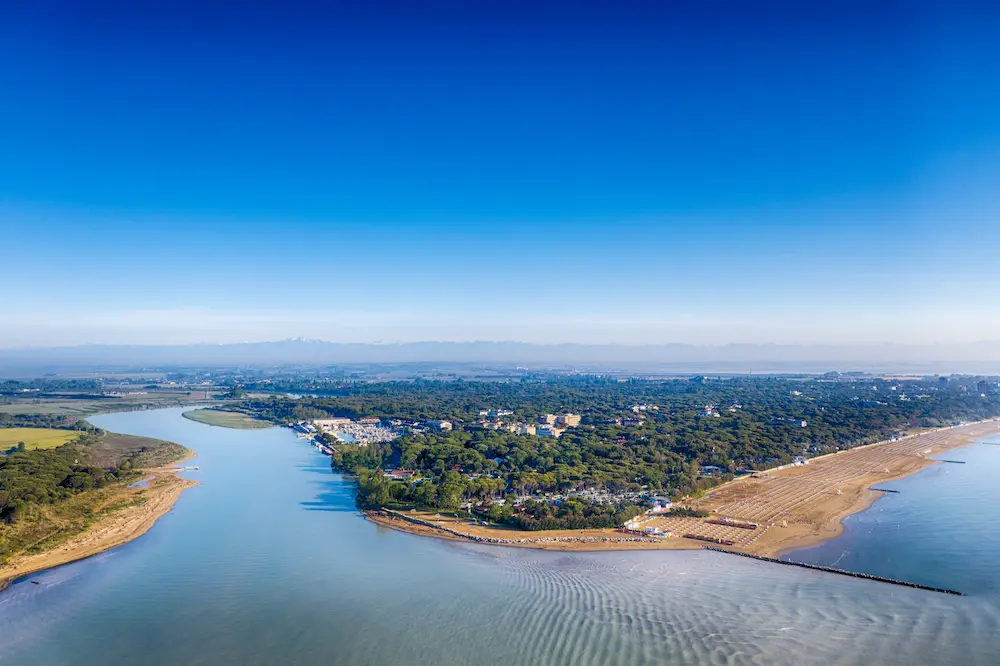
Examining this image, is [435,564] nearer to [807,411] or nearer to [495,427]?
[495,427]

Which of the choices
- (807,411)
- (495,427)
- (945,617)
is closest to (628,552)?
(945,617)

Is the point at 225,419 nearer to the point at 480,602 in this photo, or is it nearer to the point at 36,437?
the point at 36,437

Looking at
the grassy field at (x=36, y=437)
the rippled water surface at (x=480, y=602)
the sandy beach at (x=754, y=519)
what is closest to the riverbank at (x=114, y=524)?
the rippled water surface at (x=480, y=602)

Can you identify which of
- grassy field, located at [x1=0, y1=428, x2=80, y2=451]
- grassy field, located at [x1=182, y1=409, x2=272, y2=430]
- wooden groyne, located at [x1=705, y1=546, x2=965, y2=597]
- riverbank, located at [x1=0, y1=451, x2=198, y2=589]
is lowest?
wooden groyne, located at [x1=705, y1=546, x2=965, y2=597]

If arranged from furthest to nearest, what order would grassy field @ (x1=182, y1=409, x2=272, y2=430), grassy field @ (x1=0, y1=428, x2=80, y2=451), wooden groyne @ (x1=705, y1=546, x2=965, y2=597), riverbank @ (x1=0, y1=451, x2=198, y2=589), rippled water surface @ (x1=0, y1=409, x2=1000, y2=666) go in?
grassy field @ (x1=182, y1=409, x2=272, y2=430), grassy field @ (x1=0, y1=428, x2=80, y2=451), riverbank @ (x1=0, y1=451, x2=198, y2=589), wooden groyne @ (x1=705, y1=546, x2=965, y2=597), rippled water surface @ (x1=0, y1=409, x2=1000, y2=666)

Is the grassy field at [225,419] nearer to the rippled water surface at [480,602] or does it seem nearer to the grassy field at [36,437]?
the grassy field at [36,437]

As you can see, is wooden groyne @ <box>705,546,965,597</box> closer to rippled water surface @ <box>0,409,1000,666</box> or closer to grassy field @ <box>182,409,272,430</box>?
rippled water surface @ <box>0,409,1000,666</box>

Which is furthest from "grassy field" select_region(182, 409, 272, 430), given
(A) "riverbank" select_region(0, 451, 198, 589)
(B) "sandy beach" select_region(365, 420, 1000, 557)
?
(B) "sandy beach" select_region(365, 420, 1000, 557)
